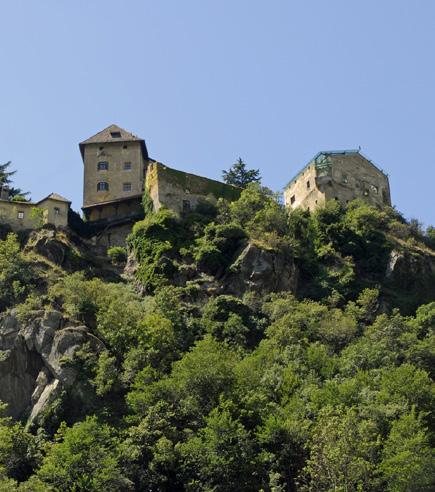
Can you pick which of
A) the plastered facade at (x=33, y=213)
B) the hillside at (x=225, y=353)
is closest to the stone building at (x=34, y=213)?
the plastered facade at (x=33, y=213)

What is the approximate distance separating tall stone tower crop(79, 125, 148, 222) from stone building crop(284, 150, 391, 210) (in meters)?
13.2

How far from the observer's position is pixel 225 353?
192 feet

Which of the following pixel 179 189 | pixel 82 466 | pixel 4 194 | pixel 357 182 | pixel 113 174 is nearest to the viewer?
pixel 82 466

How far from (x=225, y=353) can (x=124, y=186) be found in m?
27.4

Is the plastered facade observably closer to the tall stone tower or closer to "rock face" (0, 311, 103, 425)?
the tall stone tower

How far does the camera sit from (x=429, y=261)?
248ft

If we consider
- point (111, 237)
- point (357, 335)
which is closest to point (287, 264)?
point (357, 335)

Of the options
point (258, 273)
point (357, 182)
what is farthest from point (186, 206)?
point (357, 182)

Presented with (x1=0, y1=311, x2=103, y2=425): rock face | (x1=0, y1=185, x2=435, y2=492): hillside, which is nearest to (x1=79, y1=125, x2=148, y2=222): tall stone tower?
(x1=0, y1=185, x2=435, y2=492): hillside

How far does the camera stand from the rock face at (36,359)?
5788 cm

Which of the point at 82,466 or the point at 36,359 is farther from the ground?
the point at 36,359

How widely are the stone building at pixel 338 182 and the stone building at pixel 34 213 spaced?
19659 millimetres

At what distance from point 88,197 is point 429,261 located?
89.3ft

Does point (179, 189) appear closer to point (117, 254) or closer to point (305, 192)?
point (117, 254)
